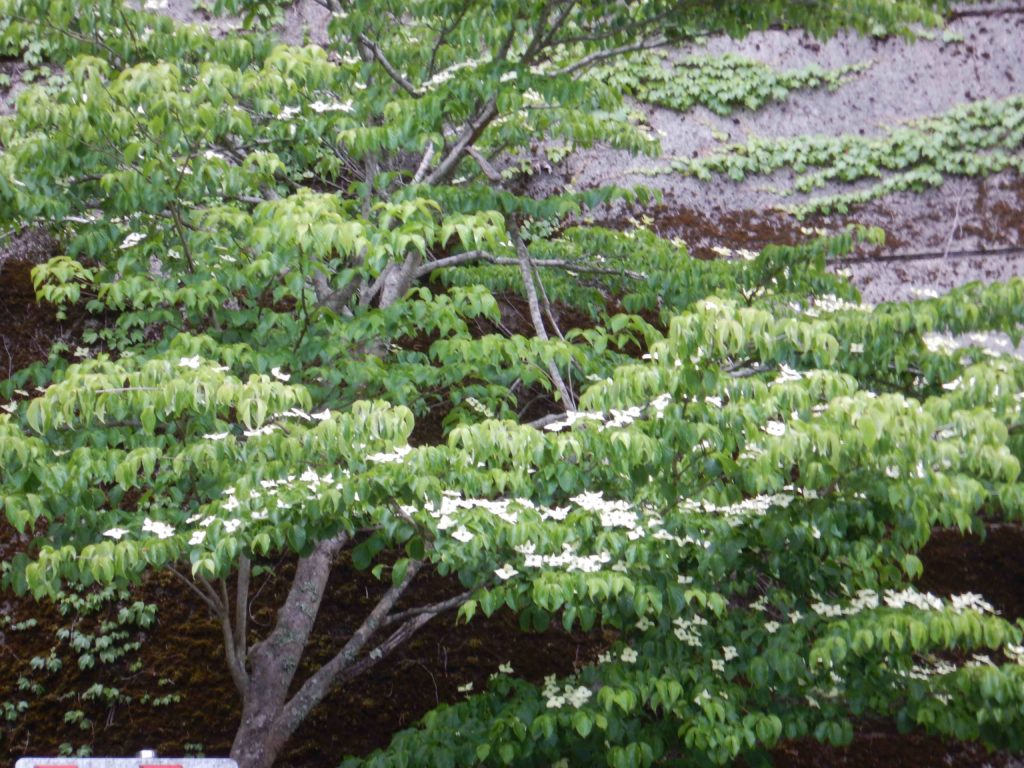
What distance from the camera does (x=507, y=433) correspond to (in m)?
3.90

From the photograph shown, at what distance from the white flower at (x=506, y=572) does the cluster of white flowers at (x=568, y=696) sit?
760 mm

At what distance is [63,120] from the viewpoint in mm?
4785

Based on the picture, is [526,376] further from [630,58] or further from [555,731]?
[630,58]

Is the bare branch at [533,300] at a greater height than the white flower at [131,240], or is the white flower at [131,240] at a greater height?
the white flower at [131,240]

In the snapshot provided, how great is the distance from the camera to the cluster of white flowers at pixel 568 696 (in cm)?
448

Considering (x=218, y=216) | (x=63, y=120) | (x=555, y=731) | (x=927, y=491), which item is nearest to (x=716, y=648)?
(x=555, y=731)

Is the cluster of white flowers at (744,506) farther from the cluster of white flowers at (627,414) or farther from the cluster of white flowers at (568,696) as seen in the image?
the cluster of white flowers at (568,696)

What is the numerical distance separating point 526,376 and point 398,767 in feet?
6.57

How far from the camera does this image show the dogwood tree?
12.6 ft

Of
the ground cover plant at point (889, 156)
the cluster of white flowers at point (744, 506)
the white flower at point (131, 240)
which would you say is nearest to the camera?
the cluster of white flowers at point (744, 506)

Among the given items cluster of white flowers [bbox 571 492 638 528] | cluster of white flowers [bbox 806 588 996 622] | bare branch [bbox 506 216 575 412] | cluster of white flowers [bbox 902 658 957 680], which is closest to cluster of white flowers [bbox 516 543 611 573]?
cluster of white flowers [bbox 571 492 638 528]

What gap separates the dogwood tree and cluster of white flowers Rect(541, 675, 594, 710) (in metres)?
0.02

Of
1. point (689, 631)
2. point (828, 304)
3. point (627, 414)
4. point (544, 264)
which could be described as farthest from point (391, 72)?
point (689, 631)

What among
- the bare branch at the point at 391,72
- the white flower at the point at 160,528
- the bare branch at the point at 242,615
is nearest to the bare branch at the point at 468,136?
the bare branch at the point at 391,72
